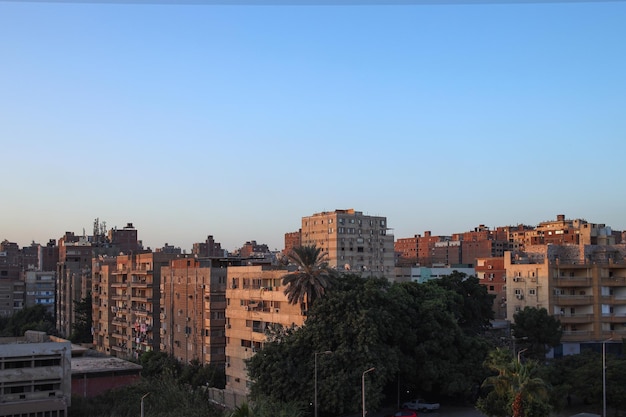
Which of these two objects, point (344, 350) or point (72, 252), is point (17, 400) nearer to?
point (344, 350)

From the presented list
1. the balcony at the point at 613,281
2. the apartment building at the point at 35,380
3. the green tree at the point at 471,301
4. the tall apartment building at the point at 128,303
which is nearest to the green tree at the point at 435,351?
the green tree at the point at 471,301

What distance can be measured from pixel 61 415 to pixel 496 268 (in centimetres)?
4263

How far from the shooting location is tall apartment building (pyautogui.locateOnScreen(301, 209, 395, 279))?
82625 millimetres

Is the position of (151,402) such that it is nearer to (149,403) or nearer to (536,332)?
(149,403)

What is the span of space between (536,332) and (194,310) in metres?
23.7

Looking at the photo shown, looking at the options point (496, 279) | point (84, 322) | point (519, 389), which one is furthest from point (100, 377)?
point (84, 322)

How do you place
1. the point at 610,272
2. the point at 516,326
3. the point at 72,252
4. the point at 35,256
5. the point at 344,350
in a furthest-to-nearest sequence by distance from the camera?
the point at 35,256 → the point at 72,252 → the point at 610,272 → the point at 516,326 → the point at 344,350

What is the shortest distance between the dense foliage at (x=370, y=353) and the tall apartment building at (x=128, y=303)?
1068 inches

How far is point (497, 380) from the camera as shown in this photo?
25828 millimetres

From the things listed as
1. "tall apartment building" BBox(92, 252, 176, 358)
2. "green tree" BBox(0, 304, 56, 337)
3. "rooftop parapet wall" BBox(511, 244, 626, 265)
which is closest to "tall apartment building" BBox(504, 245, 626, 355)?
"rooftop parapet wall" BBox(511, 244, 626, 265)

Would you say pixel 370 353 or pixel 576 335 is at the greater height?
pixel 370 353

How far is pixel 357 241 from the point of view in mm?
83688

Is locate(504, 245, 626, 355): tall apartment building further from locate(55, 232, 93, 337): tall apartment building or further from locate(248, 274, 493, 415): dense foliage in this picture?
locate(55, 232, 93, 337): tall apartment building

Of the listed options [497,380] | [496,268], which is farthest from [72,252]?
[497,380]
